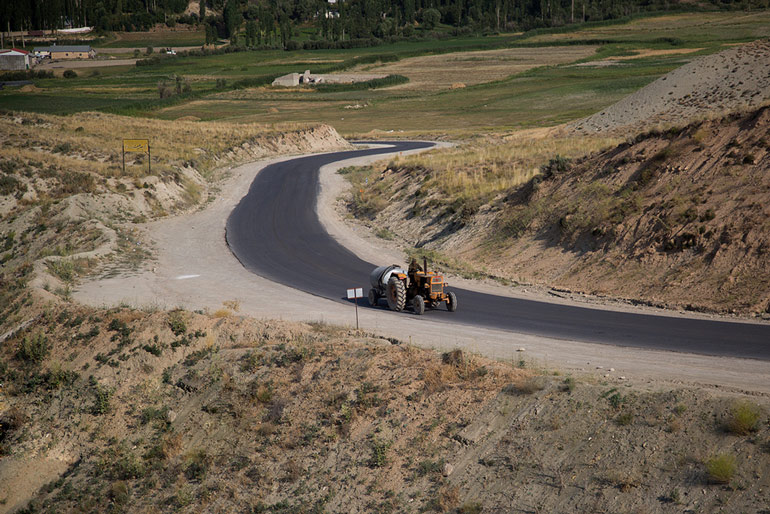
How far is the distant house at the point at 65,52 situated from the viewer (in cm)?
18075

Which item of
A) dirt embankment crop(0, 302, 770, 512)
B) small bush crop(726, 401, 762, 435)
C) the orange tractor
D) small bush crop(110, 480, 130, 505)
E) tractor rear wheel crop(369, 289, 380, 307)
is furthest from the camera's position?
tractor rear wheel crop(369, 289, 380, 307)

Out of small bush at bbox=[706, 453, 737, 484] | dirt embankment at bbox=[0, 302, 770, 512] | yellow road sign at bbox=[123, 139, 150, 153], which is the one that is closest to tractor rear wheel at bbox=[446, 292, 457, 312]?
dirt embankment at bbox=[0, 302, 770, 512]

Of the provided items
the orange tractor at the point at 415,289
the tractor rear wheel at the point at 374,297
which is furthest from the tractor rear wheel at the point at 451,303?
the tractor rear wheel at the point at 374,297

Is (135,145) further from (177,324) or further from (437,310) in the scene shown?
(437,310)

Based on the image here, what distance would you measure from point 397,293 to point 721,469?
13212 millimetres

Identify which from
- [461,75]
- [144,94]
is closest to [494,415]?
Answer: [144,94]

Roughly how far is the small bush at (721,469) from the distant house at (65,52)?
196335mm

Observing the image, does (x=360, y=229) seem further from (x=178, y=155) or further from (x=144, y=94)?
(x=144, y=94)

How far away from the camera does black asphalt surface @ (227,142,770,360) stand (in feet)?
60.7

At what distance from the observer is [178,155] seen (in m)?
60.2

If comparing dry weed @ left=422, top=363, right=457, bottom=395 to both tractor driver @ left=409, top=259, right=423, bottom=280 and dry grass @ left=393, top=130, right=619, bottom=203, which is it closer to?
tractor driver @ left=409, top=259, right=423, bottom=280

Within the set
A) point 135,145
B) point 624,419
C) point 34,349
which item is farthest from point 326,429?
point 135,145

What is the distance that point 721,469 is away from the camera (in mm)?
10844

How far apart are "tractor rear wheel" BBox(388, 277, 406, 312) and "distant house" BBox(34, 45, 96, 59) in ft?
601
